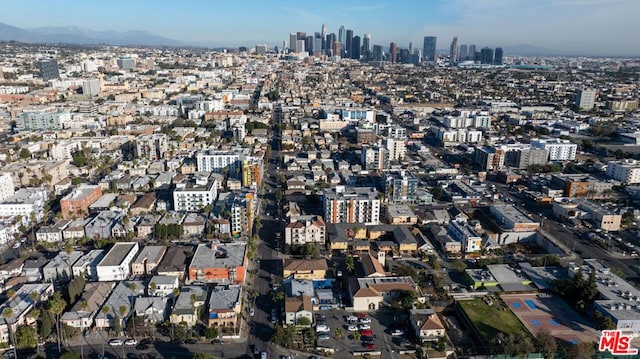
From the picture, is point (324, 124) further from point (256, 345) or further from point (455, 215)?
point (256, 345)

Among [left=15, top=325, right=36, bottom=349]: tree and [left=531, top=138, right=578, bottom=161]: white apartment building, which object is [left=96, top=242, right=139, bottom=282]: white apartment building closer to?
[left=15, top=325, right=36, bottom=349]: tree

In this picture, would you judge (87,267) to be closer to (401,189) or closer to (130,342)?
(130,342)

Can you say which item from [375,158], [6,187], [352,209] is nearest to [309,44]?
[375,158]

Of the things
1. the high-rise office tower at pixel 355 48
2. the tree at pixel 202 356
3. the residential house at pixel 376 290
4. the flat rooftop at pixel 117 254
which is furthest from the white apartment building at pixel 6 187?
the high-rise office tower at pixel 355 48

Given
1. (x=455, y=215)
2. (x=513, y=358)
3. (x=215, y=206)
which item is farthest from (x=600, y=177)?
(x=215, y=206)

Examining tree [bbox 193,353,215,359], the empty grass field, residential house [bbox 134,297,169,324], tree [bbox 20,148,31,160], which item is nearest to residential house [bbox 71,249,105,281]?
residential house [bbox 134,297,169,324]

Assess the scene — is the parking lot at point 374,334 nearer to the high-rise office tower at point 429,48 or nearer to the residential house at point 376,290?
the residential house at point 376,290
